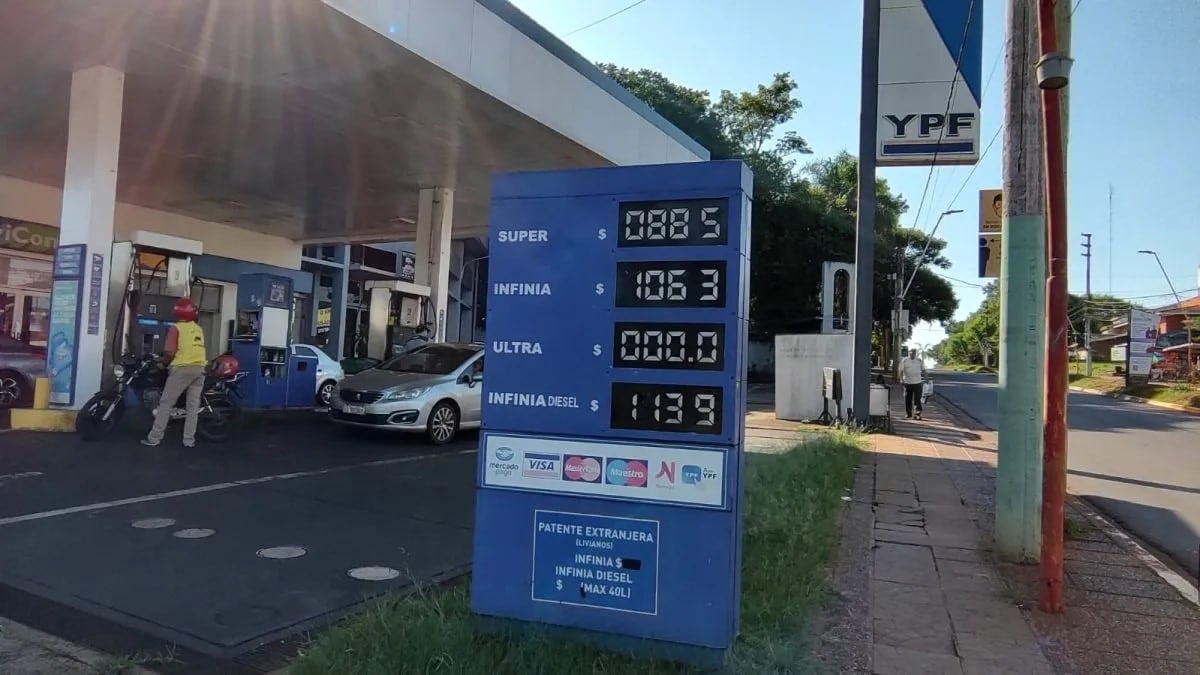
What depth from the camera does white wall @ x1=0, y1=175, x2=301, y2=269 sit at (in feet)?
56.9

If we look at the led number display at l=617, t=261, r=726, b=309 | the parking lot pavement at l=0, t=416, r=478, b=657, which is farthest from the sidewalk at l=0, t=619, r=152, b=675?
the led number display at l=617, t=261, r=726, b=309

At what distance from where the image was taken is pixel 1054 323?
16.6 ft

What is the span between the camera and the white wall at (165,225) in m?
17.3

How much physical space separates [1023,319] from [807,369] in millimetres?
11060

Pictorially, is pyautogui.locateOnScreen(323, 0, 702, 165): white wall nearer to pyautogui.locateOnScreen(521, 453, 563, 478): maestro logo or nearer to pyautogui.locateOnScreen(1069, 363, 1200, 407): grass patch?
pyautogui.locateOnScreen(521, 453, 563, 478): maestro logo

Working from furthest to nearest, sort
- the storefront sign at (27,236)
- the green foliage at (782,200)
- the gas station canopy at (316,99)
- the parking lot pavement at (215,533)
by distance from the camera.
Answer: the green foliage at (782,200), the storefront sign at (27,236), the gas station canopy at (316,99), the parking lot pavement at (215,533)

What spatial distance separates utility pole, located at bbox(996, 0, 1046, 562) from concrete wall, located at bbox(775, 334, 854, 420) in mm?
10105

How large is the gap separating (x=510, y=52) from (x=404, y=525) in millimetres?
7457

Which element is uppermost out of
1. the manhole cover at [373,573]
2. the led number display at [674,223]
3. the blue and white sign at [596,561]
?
the led number display at [674,223]

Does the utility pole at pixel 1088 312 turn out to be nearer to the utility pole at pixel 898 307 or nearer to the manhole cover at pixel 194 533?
the utility pole at pixel 898 307

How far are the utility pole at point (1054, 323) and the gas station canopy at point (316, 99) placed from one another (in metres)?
6.93

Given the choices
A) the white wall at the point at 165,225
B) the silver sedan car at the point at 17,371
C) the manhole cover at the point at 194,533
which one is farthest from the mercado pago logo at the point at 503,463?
the white wall at the point at 165,225

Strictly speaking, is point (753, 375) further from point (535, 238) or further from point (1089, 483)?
point (535, 238)

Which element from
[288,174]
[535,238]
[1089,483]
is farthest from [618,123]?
[535,238]
